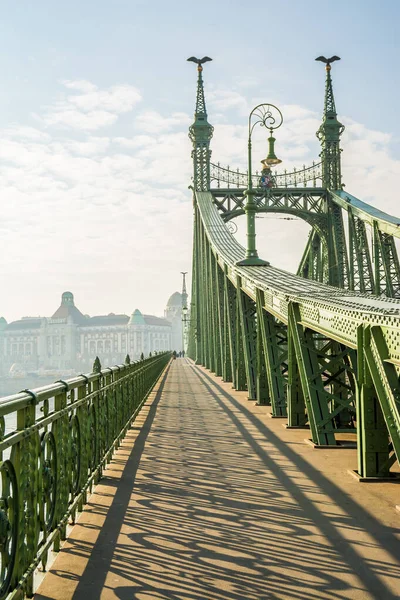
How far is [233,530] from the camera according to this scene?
498 centimetres

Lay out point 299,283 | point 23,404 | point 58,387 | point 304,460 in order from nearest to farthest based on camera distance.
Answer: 1. point 23,404
2. point 58,387
3. point 304,460
4. point 299,283

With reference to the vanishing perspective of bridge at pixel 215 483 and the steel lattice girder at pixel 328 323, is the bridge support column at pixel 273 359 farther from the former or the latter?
the steel lattice girder at pixel 328 323

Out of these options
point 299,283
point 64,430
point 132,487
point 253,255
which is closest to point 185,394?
point 253,255

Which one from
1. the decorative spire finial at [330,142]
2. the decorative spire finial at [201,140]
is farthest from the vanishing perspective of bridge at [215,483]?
the decorative spire finial at [330,142]

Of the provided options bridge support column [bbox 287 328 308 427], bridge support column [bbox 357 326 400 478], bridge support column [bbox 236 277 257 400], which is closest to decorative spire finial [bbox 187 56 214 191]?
bridge support column [bbox 236 277 257 400]

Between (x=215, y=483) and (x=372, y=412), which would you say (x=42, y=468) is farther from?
(x=372, y=412)

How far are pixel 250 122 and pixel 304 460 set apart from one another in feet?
37.0

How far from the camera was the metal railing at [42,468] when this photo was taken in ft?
11.1

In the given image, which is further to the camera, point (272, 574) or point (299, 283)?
point (299, 283)

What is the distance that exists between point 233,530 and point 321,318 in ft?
12.1

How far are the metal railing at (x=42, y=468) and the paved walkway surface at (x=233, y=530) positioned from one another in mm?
229

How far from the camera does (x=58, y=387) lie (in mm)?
4656

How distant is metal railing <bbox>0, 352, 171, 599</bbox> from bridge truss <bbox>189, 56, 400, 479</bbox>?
2558mm

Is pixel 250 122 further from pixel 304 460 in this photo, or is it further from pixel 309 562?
pixel 309 562
